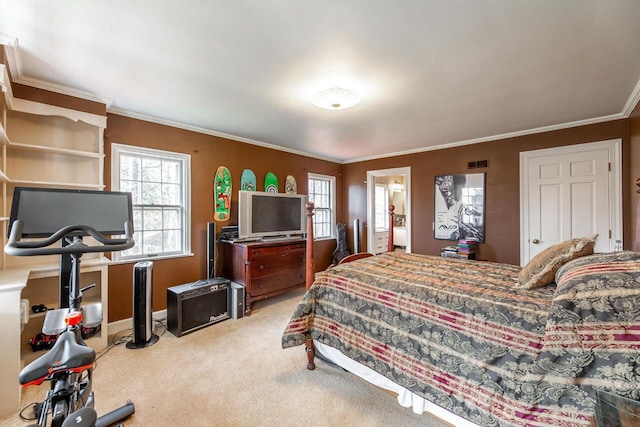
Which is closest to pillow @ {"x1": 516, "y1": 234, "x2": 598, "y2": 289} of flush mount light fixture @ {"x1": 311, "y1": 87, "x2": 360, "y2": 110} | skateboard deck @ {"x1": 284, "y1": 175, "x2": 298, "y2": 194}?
flush mount light fixture @ {"x1": 311, "y1": 87, "x2": 360, "y2": 110}

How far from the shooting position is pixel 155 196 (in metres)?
3.35

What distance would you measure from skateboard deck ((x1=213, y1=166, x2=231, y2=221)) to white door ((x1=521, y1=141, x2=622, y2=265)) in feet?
13.5

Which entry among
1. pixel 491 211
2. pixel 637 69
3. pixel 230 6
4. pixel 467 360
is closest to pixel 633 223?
pixel 491 211

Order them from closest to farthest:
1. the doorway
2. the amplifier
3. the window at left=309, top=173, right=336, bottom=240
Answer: the amplifier < the doorway < the window at left=309, top=173, right=336, bottom=240

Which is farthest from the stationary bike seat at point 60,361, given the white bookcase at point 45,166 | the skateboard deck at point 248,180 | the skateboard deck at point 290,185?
the skateboard deck at point 290,185

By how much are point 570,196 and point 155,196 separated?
17.0 feet

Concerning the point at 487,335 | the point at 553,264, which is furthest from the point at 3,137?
the point at 553,264

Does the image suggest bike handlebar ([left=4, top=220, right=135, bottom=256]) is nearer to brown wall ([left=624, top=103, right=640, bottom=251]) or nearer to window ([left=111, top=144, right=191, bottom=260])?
window ([left=111, top=144, right=191, bottom=260])

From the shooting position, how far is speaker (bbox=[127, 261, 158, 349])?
2625 mm

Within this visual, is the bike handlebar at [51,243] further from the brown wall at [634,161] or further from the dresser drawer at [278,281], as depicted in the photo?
the brown wall at [634,161]

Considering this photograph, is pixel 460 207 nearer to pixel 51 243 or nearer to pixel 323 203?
pixel 323 203

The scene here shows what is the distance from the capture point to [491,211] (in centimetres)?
402

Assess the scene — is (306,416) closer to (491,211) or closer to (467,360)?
(467,360)

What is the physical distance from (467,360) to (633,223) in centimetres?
318
